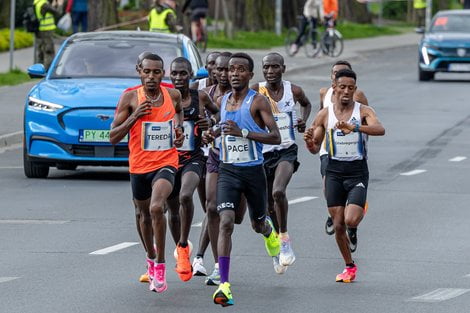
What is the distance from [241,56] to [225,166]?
0.74m

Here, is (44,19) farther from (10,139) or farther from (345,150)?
(345,150)

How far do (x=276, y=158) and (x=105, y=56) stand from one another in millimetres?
6254

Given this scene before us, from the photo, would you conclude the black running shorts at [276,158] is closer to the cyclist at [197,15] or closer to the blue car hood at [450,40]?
the blue car hood at [450,40]

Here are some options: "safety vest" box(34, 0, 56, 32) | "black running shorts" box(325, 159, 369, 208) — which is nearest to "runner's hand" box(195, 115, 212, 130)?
"black running shorts" box(325, 159, 369, 208)

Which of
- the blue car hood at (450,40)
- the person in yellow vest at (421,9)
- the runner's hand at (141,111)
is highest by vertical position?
the runner's hand at (141,111)

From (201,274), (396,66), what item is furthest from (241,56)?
(396,66)

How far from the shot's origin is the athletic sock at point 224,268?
9.55 meters

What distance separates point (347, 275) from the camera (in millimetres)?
10562

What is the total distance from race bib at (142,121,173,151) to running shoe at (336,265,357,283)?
60.1 inches

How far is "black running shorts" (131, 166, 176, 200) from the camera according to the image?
10.1 metres

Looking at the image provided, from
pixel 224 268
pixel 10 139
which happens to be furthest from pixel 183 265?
pixel 10 139

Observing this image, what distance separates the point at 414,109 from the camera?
2659cm

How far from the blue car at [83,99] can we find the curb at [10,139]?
119 inches

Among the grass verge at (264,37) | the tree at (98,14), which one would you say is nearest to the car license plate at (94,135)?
the tree at (98,14)
